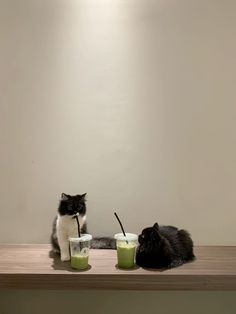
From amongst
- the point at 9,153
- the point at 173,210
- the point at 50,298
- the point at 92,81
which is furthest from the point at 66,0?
the point at 50,298

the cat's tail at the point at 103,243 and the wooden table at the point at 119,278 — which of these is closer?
the wooden table at the point at 119,278

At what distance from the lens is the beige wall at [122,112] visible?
140 cm

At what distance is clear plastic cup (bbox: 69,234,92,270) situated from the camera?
1166mm

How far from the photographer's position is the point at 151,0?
54.8 inches

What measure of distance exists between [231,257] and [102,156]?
62 centimetres

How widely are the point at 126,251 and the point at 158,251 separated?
0.11 m

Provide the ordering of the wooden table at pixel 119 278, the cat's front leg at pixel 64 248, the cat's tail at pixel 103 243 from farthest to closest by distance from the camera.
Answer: the cat's tail at pixel 103 243 → the cat's front leg at pixel 64 248 → the wooden table at pixel 119 278

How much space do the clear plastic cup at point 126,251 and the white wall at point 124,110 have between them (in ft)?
0.78

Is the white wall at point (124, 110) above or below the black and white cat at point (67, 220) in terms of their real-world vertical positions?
above

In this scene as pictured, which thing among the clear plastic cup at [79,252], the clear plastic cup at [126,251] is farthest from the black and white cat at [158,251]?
the clear plastic cup at [79,252]

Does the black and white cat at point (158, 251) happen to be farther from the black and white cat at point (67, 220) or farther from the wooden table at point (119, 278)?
the black and white cat at point (67, 220)

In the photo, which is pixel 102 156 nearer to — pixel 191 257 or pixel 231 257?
pixel 191 257

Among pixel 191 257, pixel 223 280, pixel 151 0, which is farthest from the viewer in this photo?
pixel 151 0

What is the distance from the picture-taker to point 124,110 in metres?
1.42
